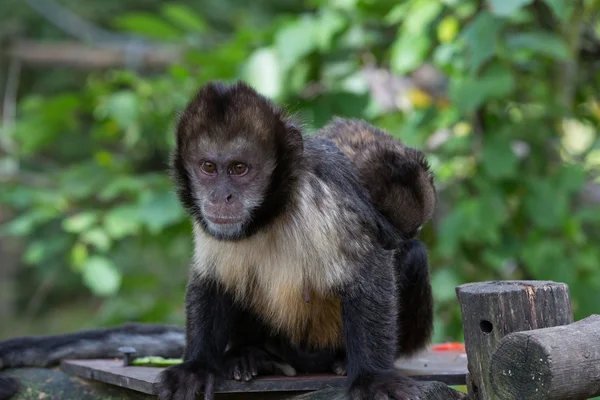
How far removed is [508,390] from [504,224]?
4.43 metres

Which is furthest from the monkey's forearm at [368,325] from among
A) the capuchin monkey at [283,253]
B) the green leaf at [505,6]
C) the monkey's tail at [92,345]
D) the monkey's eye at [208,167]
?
the green leaf at [505,6]

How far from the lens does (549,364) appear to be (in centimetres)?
325

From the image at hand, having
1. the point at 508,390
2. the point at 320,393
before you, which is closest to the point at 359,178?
the point at 320,393

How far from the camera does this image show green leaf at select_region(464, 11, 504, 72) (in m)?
6.09

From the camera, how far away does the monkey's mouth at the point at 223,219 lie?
4.18 metres

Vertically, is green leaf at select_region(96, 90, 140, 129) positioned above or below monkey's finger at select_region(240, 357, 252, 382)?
above

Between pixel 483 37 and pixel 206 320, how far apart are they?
3.07 meters

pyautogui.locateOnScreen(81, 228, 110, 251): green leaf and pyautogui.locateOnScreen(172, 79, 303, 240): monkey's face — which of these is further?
pyautogui.locateOnScreen(81, 228, 110, 251): green leaf

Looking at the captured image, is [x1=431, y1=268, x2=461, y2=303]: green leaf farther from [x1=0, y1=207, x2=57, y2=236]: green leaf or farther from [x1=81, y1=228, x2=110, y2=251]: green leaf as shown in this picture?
[x1=0, y1=207, x2=57, y2=236]: green leaf

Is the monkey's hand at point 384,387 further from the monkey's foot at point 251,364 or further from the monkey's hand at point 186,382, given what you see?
the monkey's hand at point 186,382

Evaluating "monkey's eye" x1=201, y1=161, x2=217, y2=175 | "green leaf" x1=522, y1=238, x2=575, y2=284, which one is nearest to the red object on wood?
"green leaf" x1=522, y1=238, x2=575, y2=284

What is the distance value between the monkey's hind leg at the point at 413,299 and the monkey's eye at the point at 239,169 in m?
1.10

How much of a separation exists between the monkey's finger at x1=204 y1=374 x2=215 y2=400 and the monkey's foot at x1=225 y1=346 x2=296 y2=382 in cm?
15

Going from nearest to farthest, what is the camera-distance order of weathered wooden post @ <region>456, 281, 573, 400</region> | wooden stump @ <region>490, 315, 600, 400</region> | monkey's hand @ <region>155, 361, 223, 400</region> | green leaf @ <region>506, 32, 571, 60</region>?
wooden stump @ <region>490, 315, 600, 400</region> → weathered wooden post @ <region>456, 281, 573, 400</region> → monkey's hand @ <region>155, 361, 223, 400</region> → green leaf @ <region>506, 32, 571, 60</region>
